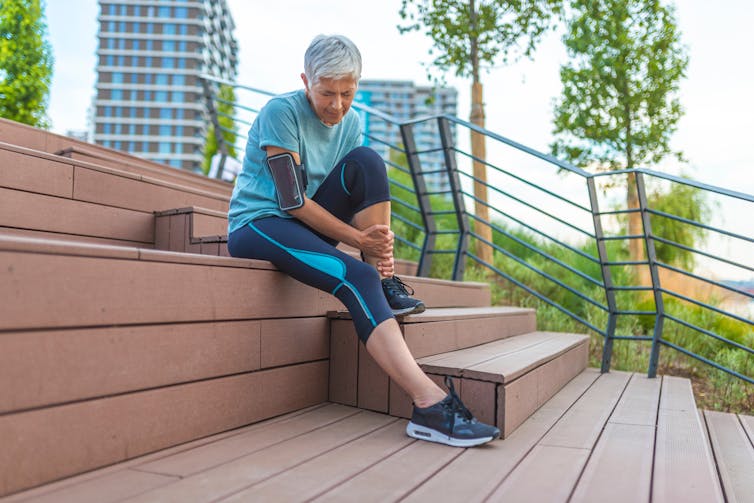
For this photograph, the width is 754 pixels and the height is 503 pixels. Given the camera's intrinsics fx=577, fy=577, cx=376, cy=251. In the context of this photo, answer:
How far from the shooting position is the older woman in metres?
1.48

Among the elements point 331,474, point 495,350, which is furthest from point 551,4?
point 331,474

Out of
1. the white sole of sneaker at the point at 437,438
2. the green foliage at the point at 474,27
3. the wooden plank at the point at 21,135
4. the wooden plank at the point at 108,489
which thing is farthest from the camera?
the green foliage at the point at 474,27

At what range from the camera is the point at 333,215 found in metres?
1.75

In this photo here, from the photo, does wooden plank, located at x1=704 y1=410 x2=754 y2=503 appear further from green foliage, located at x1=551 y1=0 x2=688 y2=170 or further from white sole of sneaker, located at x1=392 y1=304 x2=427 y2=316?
green foliage, located at x1=551 y1=0 x2=688 y2=170

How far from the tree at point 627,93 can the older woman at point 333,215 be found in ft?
20.2

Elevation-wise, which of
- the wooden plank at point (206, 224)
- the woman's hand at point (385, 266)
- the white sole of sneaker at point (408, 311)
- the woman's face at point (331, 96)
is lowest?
the white sole of sneaker at point (408, 311)

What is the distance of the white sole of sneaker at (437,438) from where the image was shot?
1.42m

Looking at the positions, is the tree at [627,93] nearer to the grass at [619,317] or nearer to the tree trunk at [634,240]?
the tree trunk at [634,240]

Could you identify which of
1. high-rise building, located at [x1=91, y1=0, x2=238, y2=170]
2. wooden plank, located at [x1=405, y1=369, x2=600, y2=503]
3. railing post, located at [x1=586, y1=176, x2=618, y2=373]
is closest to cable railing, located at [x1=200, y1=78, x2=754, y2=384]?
railing post, located at [x1=586, y1=176, x2=618, y2=373]

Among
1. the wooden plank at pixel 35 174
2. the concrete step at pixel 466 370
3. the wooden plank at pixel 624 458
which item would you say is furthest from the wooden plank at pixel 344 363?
the wooden plank at pixel 35 174

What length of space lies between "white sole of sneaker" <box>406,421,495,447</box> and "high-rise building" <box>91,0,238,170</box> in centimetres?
5668

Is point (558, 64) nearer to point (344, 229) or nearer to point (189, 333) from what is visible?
point (344, 229)

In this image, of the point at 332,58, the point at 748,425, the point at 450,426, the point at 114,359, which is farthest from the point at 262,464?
the point at 748,425

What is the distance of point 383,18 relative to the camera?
233 inches
